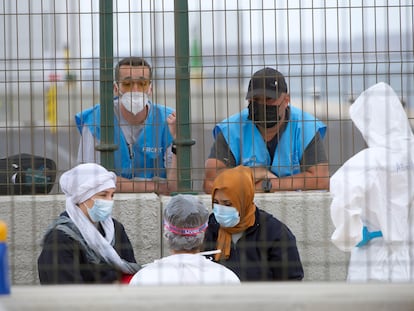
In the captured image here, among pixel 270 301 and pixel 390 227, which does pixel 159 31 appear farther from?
pixel 270 301

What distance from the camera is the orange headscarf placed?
786 cm

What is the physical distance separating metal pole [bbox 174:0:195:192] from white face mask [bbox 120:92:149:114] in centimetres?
23

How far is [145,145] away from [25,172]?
736 mm

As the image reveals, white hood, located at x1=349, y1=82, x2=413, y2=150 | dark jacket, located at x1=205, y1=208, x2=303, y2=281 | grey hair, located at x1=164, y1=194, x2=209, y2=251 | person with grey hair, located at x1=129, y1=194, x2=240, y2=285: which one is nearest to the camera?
person with grey hair, located at x1=129, y1=194, x2=240, y2=285

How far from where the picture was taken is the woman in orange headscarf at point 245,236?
7.78 metres

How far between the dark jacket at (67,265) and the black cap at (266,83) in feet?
4.38

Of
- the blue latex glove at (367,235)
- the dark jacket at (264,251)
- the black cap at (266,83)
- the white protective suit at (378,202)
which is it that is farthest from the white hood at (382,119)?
the dark jacket at (264,251)

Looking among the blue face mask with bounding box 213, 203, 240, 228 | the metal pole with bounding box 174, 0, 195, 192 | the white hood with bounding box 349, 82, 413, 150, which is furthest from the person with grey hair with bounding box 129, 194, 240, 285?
the white hood with bounding box 349, 82, 413, 150

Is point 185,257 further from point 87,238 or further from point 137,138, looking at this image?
point 137,138

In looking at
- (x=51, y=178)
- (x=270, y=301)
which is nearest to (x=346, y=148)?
(x=51, y=178)

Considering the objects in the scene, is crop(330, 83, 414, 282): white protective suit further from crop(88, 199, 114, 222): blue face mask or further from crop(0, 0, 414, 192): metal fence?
crop(88, 199, 114, 222): blue face mask

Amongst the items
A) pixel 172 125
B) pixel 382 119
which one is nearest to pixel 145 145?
pixel 172 125

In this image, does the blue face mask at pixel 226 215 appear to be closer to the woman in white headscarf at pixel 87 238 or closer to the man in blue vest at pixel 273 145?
the man in blue vest at pixel 273 145

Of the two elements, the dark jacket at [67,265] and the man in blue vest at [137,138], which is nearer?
the dark jacket at [67,265]
